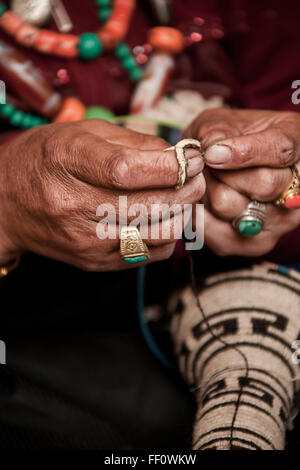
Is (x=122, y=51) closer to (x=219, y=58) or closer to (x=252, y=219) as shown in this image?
(x=219, y=58)

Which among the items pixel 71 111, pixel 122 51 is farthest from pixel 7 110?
pixel 122 51

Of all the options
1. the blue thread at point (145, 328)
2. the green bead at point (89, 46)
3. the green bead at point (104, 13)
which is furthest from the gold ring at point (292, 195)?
the green bead at point (104, 13)

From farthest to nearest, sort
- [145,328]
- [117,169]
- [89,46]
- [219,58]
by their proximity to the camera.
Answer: [219,58] < [89,46] < [145,328] < [117,169]

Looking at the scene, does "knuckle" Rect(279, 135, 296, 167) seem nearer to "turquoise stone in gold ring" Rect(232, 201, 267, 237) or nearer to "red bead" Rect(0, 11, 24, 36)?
"turquoise stone in gold ring" Rect(232, 201, 267, 237)

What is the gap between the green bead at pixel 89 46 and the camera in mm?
1069

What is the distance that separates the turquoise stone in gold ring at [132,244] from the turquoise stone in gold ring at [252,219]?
0.56 ft

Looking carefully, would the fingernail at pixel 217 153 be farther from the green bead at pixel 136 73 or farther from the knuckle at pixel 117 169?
the green bead at pixel 136 73

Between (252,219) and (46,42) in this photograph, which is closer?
(252,219)

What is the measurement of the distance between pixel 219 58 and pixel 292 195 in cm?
66

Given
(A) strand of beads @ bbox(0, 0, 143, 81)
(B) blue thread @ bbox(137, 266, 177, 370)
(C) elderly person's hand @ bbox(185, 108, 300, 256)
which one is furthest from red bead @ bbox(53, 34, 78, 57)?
(B) blue thread @ bbox(137, 266, 177, 370)

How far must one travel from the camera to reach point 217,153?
0.64 meters

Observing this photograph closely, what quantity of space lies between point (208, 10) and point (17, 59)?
526 mm

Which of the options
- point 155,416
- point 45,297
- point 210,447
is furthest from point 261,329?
point 45,297

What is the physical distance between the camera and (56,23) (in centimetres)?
112
